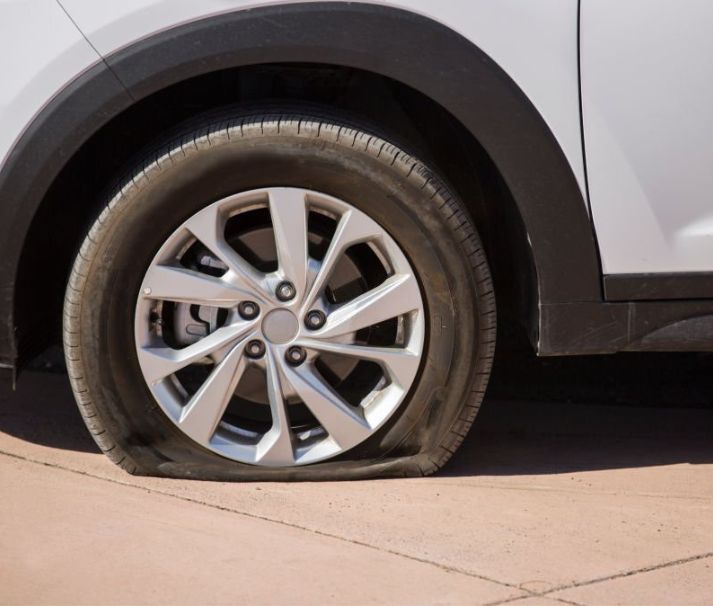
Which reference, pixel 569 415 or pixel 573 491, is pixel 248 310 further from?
pixel 569 415

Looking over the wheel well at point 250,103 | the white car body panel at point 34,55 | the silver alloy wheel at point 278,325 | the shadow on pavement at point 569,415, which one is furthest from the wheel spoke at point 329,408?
the white car body panel at point 34,55

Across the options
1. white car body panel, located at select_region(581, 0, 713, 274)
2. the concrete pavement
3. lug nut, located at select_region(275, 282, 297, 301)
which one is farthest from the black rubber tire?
white car body panel, located at select_region(581, 0, 713, 274)

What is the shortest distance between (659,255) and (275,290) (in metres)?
0.91

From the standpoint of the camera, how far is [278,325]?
2977 mm

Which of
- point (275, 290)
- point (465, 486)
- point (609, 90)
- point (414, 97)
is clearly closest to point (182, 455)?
point (275, 290)

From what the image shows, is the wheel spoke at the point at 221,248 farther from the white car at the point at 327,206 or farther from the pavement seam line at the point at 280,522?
the pavement seam line at the point at 280,522

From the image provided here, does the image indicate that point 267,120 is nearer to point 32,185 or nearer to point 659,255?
point 32,185

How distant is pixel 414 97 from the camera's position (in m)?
3.12

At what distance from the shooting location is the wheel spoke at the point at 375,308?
299cm

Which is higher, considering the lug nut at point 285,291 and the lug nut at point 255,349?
the lug nut at point 285,291

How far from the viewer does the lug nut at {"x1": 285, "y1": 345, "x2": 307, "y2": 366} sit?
3.00 meters

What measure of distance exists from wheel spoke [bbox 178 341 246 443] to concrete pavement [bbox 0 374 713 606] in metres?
0.14

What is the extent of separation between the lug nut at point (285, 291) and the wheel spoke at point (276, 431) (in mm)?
133

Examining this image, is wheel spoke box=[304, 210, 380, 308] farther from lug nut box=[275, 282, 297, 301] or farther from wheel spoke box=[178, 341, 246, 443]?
wheel spoke box=[178, 341, 246, 443]
